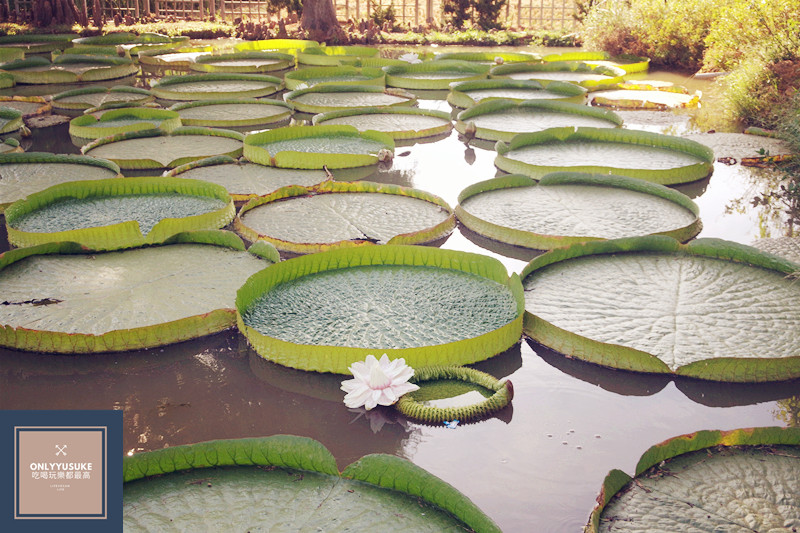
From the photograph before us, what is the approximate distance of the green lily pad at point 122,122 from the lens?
5.63m

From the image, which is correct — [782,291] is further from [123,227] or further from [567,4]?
[567,4]

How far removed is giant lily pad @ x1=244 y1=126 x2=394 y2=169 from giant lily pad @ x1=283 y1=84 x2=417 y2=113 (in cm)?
132

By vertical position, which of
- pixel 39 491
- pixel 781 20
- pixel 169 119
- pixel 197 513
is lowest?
pixel 197 513

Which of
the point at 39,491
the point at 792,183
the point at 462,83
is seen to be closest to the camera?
the point at 39,491

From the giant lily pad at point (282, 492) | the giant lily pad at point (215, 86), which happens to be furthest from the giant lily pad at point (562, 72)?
the giant lily pad at point (282, 492)

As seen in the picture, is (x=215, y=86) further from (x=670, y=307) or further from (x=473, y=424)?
(x=473, y=424)

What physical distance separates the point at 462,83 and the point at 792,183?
3.89 meters

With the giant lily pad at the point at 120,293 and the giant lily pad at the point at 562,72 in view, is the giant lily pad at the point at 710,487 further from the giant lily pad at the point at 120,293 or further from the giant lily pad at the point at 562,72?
the giant lily pad at the point at 562,72

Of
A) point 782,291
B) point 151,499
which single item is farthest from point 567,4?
point 151,499

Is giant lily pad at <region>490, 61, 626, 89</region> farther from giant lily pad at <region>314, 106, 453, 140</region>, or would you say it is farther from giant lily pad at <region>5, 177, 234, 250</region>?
giant lily pad at <region>5, 177, 234, 250</region>

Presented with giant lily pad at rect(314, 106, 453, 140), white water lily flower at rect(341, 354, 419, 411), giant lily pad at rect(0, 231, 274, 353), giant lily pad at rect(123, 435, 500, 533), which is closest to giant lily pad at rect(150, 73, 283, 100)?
giant lily pad at rect(314, 106, 453, 140)

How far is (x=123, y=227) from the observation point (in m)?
3.33

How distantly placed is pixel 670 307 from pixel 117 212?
275 centimetres

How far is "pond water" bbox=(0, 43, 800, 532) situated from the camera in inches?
77.2
